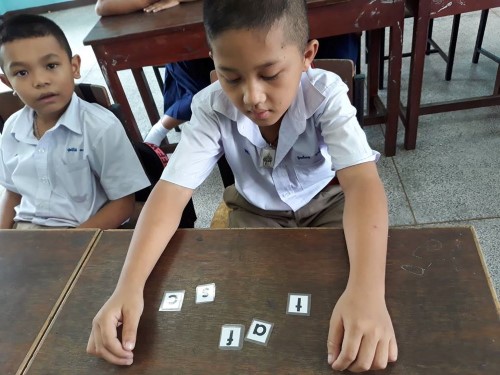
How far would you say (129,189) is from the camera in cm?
124

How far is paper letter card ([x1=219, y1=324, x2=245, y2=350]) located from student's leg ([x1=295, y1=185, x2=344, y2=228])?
1.87ft

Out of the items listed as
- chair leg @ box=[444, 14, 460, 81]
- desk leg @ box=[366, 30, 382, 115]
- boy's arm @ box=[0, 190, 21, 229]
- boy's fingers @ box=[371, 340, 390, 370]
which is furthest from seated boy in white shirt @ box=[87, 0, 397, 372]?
chair leg @ box=[444, 14, 460, 81]

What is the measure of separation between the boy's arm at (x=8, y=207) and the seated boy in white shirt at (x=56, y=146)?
0.05 metres

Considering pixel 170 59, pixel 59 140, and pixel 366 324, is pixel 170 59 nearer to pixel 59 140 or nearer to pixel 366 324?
pixel 59 140

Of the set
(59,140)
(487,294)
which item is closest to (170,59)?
(59,140)

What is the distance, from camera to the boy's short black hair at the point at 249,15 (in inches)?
27.8

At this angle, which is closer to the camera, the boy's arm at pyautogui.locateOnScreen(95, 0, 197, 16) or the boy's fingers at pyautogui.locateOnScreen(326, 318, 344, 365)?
the boy's fingers at pyautogui.locateOnScreen(326, 318, 344, 365)

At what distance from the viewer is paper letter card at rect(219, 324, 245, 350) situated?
606mm

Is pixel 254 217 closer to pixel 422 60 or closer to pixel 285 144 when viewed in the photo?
pixel 285 144

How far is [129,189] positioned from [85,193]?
16 centimetres

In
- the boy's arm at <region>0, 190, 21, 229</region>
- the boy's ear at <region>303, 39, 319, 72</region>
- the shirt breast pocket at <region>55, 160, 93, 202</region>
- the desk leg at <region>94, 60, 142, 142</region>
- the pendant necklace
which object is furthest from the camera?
the desk leg at <region>94, 60, 142, 142</region>

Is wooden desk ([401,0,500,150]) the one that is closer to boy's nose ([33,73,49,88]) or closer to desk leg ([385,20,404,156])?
desk leg ([385,20,404,156])

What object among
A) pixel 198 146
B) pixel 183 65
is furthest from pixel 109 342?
pixel 183 65

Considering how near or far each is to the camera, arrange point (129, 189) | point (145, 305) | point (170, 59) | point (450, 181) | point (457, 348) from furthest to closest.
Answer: point (450, 181)
point (170, 59)
point (129, 189)
point (145, 305)
point (457, 348)
